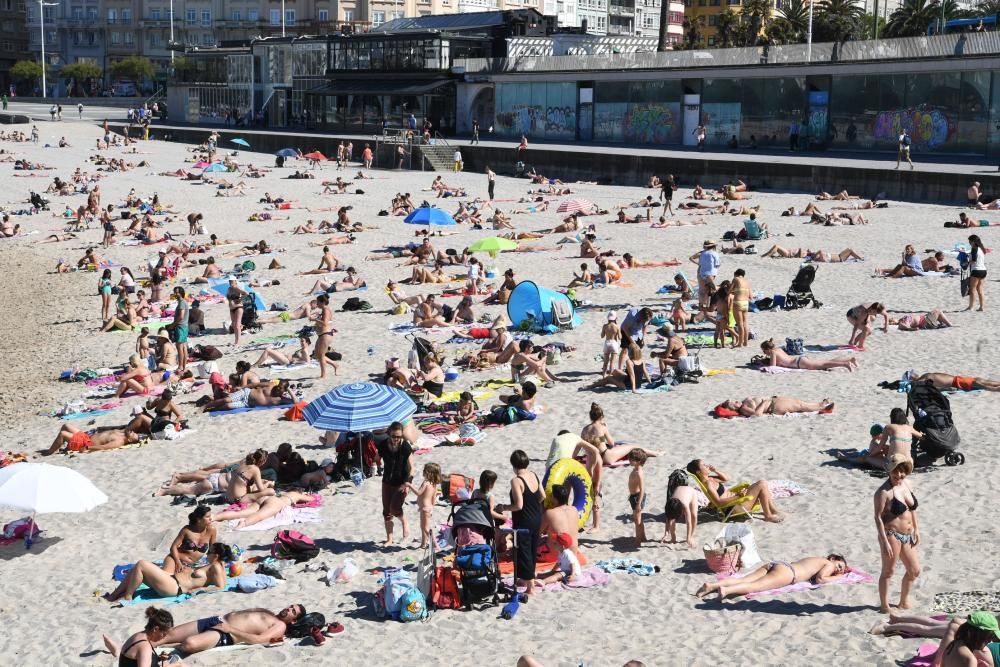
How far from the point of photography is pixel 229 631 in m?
8.78

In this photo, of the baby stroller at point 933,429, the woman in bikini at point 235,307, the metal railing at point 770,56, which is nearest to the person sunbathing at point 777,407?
the baby stroller at point 933,429

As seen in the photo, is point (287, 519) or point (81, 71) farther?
point (81, 71)

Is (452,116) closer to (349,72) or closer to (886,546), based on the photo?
(349,72)

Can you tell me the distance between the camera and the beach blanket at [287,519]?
1126cm

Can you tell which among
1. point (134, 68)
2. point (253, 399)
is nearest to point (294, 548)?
point (253, 399)

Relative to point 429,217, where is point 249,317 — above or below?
below

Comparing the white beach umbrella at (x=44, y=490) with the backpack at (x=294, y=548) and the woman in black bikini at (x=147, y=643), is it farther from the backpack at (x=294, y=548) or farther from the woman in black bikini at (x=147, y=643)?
the woman in black bikini at (x=147, y=643)

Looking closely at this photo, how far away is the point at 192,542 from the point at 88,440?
4494 mm

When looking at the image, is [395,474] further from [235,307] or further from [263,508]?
[235,307]

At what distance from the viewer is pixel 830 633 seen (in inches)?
333

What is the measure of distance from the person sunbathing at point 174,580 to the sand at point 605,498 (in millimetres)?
163

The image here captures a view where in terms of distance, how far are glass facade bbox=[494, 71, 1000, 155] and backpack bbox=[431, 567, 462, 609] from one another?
108ft

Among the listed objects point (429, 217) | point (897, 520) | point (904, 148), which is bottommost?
point (897, 520)

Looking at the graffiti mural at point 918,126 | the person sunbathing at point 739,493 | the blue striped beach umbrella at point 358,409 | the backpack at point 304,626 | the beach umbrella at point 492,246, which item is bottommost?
the backpack at point 304,626
